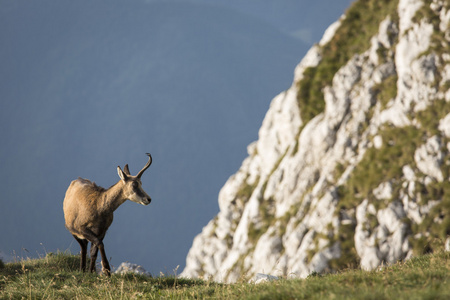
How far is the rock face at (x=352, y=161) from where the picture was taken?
4697cm

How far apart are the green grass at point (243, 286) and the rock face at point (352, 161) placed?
32158 mm

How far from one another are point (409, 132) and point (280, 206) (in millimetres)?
18075

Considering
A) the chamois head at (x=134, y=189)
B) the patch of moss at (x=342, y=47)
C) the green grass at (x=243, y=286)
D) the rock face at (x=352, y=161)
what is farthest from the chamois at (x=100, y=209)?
the patch of moss at (x=342, y=47)

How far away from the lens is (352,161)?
56.0 meters

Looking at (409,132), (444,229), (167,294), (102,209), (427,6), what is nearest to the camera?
(167,294)

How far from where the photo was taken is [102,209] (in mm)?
14711

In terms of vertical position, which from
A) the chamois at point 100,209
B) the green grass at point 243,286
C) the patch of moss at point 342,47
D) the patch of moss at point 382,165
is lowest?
the green grass at point 243,286

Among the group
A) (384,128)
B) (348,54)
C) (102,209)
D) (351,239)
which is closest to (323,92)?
(348,54)

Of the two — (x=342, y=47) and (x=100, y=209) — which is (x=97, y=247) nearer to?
(x=100, y=209)

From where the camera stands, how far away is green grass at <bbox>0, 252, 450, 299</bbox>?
8.70m

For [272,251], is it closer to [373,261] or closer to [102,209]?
[373,261]

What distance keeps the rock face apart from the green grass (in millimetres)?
32158

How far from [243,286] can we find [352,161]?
4716 cm

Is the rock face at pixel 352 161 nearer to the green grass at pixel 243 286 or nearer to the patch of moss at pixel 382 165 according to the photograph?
the patch of moss at pixel 382 165
